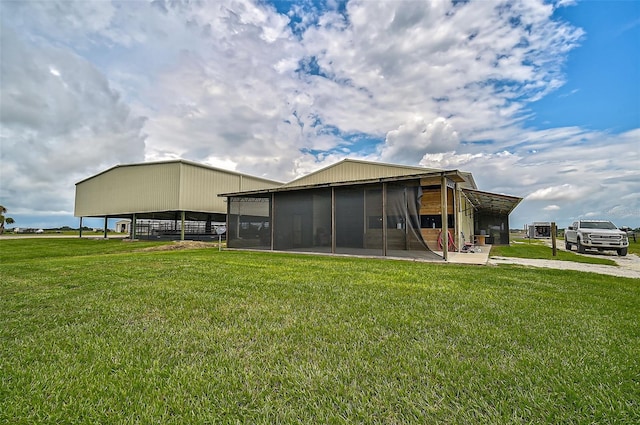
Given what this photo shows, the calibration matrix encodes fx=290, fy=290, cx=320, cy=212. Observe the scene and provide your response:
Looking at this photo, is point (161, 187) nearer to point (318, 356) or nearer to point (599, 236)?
point (318, 356)

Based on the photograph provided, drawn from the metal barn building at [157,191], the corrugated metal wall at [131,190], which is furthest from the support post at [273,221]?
the corrugated metal wall at [131,190]

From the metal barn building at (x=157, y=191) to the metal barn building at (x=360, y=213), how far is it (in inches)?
250

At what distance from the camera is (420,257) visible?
8.52 m

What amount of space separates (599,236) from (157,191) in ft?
74.8

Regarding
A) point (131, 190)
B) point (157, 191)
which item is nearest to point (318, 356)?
point (157, 191)

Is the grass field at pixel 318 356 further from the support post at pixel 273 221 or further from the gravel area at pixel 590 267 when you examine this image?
the support post at pixel 273 221

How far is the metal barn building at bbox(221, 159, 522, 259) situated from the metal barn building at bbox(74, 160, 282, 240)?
634 centimetres

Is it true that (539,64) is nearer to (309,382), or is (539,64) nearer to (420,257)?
(420,257)

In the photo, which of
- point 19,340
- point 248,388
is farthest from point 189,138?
point 248,388

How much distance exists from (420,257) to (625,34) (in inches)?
292

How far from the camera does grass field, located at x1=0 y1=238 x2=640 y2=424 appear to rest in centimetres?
147

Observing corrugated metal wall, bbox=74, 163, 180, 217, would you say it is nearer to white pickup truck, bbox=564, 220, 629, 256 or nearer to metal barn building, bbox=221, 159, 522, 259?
metal barn building, bbox=221, 159, 522, 259

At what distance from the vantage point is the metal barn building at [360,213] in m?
9.23

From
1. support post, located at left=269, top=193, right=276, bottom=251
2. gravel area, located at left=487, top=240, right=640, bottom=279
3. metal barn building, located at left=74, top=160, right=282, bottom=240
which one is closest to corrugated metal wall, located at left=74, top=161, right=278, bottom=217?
metal barn building, located at left=74, top=160, right=282, bottom=240
